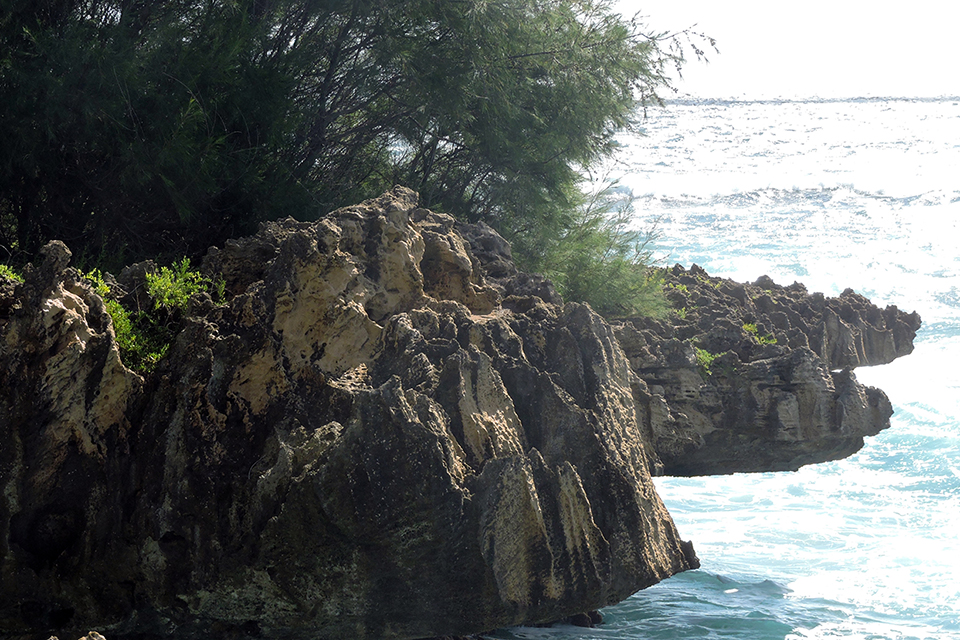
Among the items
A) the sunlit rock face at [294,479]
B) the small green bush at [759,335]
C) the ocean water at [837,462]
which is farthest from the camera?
the small green bush at [759,335]

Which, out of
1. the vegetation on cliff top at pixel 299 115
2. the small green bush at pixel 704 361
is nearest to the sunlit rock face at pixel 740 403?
the small green bush at pixel 704 361

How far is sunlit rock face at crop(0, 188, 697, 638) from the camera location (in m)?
5.25

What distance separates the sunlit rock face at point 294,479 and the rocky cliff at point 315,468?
12 millimetres

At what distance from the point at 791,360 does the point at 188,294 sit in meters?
6.03

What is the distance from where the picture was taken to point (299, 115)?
357 inches

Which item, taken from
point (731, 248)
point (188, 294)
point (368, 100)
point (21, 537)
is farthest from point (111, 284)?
point (731, 248)

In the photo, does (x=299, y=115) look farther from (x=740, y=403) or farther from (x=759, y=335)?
(x=759, y=335)

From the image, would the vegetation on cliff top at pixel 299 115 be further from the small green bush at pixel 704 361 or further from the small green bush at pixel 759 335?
the small green bush at pixel 759 335

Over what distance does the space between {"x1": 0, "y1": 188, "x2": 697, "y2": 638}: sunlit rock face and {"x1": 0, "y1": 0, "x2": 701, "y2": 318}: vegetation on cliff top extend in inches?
106

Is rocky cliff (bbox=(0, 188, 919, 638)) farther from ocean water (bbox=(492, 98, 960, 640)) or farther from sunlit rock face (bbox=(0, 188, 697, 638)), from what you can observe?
ocean water (bbox=(492, 98, 960, 640))

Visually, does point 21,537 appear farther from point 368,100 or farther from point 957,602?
point 957,602

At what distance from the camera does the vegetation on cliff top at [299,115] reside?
8.02 metres

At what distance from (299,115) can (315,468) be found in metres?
4.82

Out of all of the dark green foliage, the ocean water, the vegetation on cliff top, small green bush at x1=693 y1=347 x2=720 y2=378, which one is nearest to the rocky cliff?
the vegetation on cliff top
